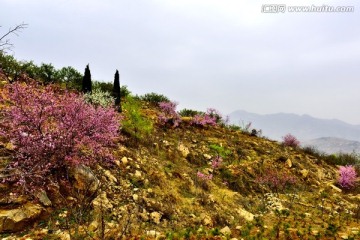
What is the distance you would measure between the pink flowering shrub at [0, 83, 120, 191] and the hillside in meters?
0.37

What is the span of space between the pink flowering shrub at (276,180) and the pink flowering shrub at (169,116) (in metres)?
5.94

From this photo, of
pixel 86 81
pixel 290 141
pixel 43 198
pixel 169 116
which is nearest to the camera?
pixel 43 198

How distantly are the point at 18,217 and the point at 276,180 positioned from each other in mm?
10178

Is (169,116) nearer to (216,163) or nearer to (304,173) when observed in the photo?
(216,163)

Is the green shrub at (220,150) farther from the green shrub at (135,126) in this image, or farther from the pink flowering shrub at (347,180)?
the pink flowering shrub at (347,180)

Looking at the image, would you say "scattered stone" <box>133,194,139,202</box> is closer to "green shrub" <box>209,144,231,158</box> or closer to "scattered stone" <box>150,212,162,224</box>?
"scattered stone" <box>150,212,162,224</box>

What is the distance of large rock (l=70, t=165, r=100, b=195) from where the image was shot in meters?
8.49

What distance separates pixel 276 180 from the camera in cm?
1352

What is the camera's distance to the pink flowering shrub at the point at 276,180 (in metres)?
13.5

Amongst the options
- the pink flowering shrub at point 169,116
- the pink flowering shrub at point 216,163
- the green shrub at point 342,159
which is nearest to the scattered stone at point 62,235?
the pink flowering shrub at point 216,163

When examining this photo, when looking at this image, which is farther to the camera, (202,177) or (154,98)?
(154,98)

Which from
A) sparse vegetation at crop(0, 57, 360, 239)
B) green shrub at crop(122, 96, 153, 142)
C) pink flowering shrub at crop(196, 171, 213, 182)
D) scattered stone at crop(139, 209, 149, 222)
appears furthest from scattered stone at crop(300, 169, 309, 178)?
scattered stone at crop(139, 209, 149, 222)

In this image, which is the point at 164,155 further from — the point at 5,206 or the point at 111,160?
the point at 5,206

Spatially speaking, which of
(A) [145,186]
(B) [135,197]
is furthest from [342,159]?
(B) [135,197]
